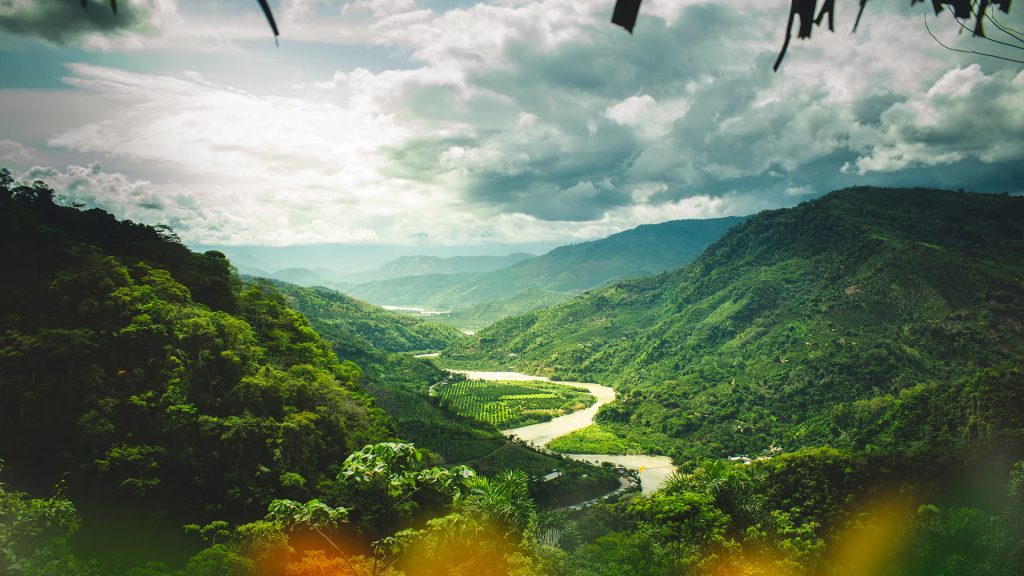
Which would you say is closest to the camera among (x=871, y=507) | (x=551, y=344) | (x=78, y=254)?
(x=78, y=254)

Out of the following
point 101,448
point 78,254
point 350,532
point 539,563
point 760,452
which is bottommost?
point 760,452

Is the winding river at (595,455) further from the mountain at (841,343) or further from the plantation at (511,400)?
the mountain at (841,343)

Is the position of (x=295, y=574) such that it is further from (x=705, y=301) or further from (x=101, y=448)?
(x=705, y=301)

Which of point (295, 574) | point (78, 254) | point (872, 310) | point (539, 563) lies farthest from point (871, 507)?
point (872, 310)

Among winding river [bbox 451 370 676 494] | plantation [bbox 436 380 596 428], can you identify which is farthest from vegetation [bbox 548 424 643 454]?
plantation [bbox 436 380 596 428]

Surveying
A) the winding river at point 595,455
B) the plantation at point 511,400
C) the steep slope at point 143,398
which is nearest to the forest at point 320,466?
the steep slope at point 143,398

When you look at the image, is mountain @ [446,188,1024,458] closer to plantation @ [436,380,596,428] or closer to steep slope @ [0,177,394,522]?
plantation @ [436,380,596,428]
